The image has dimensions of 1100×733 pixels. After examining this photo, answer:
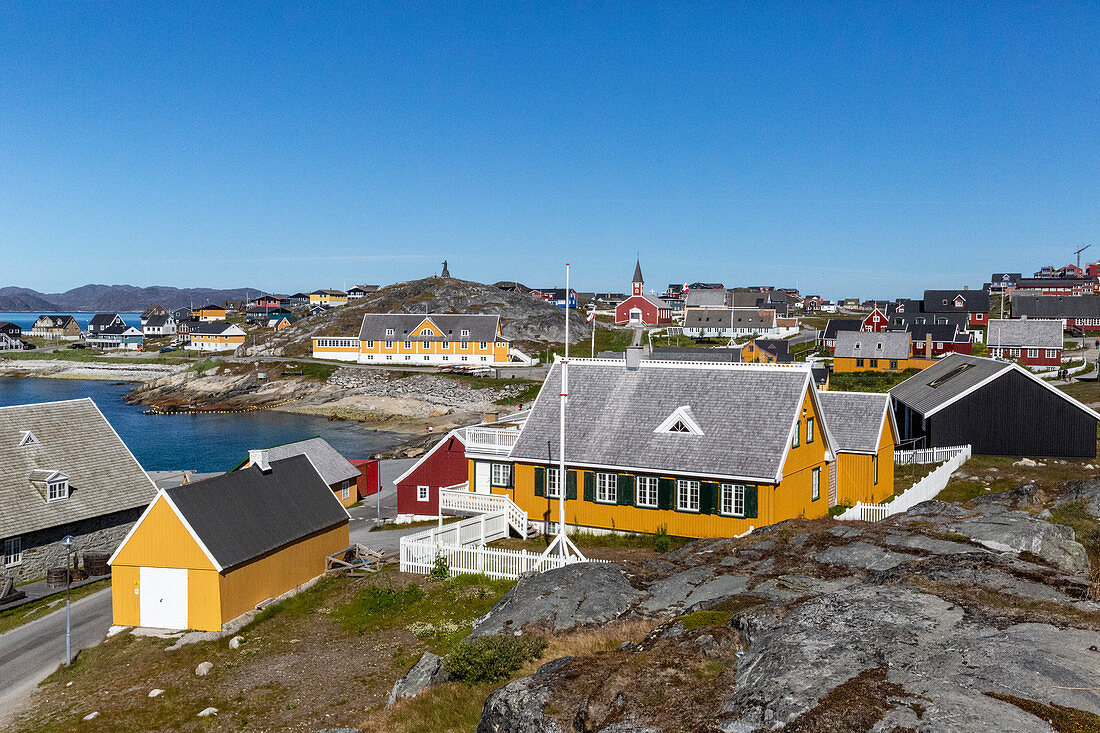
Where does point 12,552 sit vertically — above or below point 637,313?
below

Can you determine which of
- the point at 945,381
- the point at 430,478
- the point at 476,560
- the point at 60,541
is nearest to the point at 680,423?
the point at 476,560

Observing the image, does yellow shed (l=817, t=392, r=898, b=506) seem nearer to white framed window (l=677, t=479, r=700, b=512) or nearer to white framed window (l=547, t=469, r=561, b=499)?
white framed window (l=677, t=479, r=700, b=512)

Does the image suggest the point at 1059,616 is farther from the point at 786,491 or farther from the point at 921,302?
the point at 921,302

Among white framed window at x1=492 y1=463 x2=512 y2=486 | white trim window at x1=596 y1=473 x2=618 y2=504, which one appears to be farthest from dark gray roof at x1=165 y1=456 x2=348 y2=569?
white trim window at x1=596 y1=473 x2=618 y2=504

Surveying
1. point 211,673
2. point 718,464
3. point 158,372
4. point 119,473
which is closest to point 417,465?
point 119,473

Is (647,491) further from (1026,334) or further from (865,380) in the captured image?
(1026,334)

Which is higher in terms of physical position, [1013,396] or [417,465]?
[1013,396]
